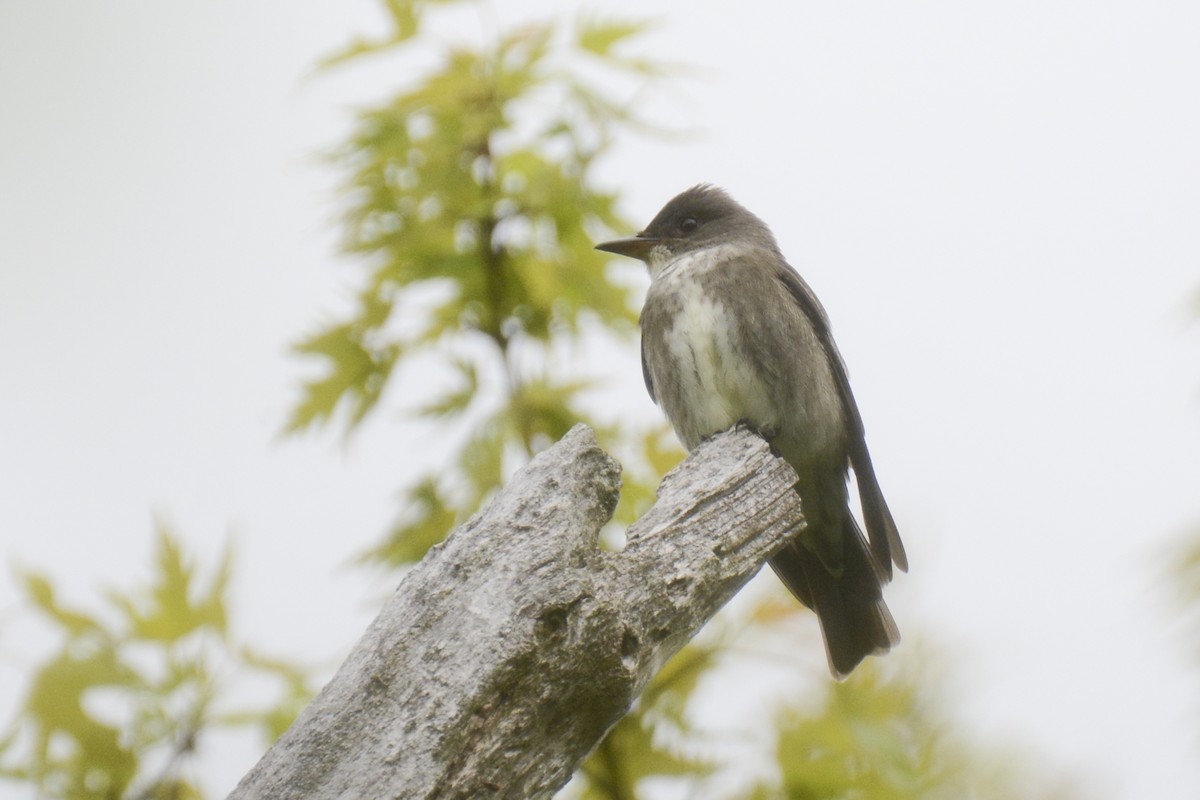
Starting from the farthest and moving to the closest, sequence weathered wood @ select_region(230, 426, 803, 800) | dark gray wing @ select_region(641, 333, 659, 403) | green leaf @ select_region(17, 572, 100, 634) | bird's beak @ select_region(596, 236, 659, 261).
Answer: dark gray wing @ select_region(641, 333, 659, 403)
bird's beak @ select_region(596, 236, 659, 261)
green leaf @ select_region(17, 572, 100, 634)
weathered wood @ select_region(230, 426, 803, 800)

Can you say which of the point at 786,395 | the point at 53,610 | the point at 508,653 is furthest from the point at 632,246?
the point at 508,653

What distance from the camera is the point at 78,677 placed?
2.96 meters

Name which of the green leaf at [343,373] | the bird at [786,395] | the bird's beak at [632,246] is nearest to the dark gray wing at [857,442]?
the bird at [786,395]

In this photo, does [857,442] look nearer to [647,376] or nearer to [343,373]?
[647,376]

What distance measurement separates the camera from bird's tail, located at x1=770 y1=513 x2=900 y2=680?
3.94 meters

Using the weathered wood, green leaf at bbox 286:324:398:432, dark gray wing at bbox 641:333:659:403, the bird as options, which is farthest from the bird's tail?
the weathered wood

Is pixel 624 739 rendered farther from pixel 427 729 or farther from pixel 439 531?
pixel 427 729

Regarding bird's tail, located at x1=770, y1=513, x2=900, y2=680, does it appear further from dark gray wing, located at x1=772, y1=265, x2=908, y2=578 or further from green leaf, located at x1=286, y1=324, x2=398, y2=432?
green leaf, located at x1=286, y1=324, x2=398, y2=432

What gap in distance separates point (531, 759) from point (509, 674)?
16 centimetres

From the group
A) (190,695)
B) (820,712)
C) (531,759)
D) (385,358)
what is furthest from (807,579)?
(531,759)

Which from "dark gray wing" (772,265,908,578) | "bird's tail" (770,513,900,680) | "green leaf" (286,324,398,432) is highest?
"green leaf" (286,324,398,432)

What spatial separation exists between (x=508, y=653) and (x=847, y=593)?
2.47 meters

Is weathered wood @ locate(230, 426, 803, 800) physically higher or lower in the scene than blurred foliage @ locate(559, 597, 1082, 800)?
higher

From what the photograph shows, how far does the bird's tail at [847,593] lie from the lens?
394 centimetres
